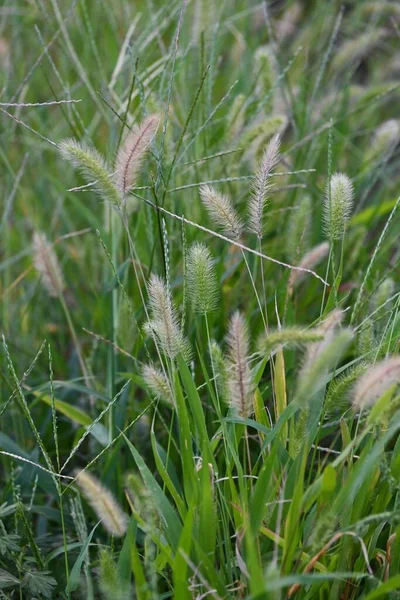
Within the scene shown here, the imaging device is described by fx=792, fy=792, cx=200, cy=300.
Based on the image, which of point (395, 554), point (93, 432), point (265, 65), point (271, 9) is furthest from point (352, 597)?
point (271, 9)

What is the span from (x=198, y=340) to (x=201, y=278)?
1.29ft

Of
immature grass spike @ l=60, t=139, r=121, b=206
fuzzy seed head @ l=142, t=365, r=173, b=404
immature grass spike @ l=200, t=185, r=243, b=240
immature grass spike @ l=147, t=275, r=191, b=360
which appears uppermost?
immature grass spike @ l=60, t=139, r=121, b=206

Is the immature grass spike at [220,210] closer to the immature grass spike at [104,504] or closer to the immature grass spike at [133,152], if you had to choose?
the immature grass spike at [133,152]

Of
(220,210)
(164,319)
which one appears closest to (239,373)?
(164,319)

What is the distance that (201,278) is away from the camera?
135 centimetres

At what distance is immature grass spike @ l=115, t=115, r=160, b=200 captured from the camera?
1374 millimetres

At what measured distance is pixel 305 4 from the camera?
3.88 m

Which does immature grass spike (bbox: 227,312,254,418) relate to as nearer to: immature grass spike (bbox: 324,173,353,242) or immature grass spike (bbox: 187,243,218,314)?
immature grass spike (bbox: 187,243,218,314)

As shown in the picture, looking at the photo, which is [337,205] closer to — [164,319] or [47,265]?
[164,319]

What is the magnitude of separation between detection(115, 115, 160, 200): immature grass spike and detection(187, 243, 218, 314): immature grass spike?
0.17 m

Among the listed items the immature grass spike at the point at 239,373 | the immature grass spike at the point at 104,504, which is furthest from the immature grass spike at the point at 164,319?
the immature grass spike at the point at 104,504

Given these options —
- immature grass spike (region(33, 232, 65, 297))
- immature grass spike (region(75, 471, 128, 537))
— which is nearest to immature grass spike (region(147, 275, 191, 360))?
immature grass spike (region(75, 471, 128, 537))

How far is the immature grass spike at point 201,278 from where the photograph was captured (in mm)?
1332

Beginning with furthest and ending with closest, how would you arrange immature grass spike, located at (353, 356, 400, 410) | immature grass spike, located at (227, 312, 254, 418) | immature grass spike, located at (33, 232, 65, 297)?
1. immature grass spike, located at (33, 232, 65, 297)
2. immature grass spike, located at (227, 312, 254, 418)
3. immature grass spike, located at (353, 356, 400, 410)
